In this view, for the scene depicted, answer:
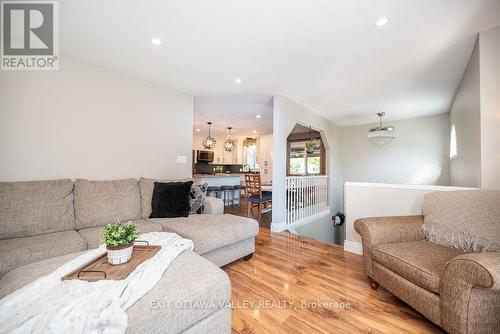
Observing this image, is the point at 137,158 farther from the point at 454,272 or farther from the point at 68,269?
the point at 454,272

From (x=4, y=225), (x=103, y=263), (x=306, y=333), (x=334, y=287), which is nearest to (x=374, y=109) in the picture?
(x=334, y=287)

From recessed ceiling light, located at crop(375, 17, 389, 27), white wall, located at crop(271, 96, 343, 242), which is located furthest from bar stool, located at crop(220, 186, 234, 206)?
recessed ceiling light, located at crop(375, 17, 389, 27)

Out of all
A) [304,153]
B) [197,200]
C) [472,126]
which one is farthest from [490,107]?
[304,153]

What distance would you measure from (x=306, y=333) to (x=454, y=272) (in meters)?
0.96

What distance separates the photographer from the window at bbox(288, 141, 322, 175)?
7.11 meters

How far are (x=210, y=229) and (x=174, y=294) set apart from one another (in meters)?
1.01

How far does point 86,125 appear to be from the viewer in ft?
8.13

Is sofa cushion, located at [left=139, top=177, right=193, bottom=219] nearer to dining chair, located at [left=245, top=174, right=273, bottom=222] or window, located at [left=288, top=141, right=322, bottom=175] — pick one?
dining chair, located at [left=245, top=174, right=273, bottom=222]

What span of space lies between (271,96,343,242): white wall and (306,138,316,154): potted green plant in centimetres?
84

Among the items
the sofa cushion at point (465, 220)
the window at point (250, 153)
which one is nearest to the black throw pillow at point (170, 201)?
the sofa cushion at point (465, 220)

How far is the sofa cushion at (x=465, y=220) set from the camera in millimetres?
1465

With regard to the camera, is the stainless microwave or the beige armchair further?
the stainless microwave

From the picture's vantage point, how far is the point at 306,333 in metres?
1.31

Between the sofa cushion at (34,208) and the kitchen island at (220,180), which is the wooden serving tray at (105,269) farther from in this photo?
the kitchen island at (220,180)
